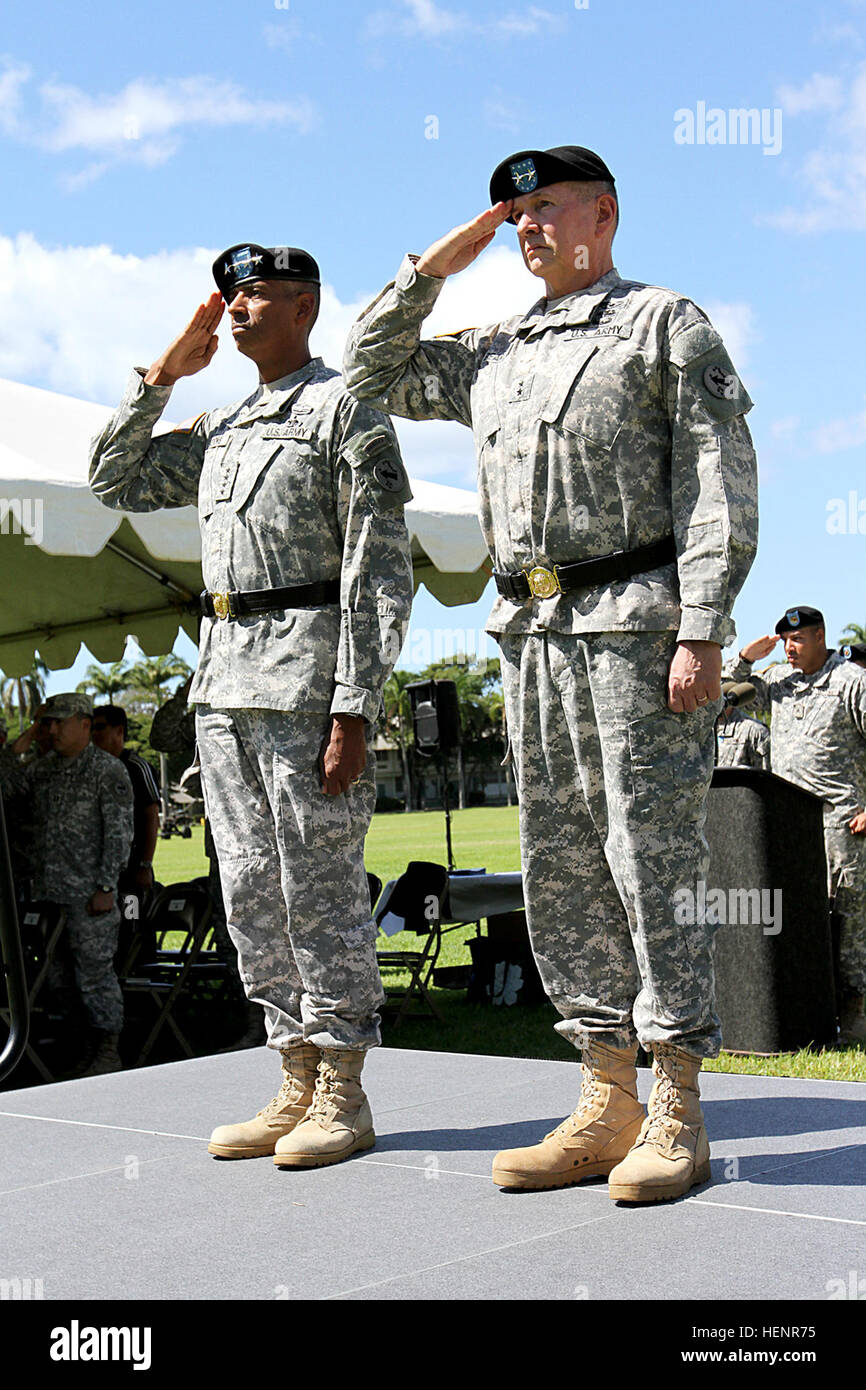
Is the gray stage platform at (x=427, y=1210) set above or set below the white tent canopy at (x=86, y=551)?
below

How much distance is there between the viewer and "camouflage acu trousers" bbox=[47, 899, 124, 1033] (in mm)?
7254

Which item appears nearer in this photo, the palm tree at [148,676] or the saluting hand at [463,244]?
the saluting hand at [463,244]

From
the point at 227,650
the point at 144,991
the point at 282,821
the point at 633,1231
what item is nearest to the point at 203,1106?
the point at 282,821

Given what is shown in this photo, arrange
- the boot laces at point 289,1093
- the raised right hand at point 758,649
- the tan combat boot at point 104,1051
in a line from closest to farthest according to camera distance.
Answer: the boot laces at point 289,1093, the tan combat boot at point 104,1051, the raised right hand at point 758,649

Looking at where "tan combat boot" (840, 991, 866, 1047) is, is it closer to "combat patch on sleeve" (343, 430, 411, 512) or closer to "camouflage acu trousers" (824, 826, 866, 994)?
"camouflage acu trousers" (824, 826, 866, 994)

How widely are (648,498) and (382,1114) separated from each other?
2.00 meters

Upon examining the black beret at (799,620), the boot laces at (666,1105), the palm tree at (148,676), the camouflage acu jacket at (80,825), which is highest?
the palm tree at (148,676)

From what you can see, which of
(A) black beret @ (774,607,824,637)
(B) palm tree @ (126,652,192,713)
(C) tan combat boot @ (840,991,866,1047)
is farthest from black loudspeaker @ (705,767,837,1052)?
(B) palm tree @ (126,652,192,713)

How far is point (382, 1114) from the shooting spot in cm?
414

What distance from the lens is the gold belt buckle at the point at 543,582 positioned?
10.3 feet

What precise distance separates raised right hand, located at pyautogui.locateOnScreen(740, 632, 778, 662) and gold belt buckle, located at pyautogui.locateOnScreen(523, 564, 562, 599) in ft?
19.2

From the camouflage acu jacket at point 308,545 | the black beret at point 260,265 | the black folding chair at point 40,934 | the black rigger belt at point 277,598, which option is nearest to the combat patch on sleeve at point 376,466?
the camouflage acu jacket at point 308,545

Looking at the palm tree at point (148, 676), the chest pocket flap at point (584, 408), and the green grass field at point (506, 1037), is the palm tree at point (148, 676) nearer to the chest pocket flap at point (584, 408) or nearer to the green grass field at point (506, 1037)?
the green grass field at point (506, 1037)

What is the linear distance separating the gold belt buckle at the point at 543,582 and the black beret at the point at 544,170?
0.81m
